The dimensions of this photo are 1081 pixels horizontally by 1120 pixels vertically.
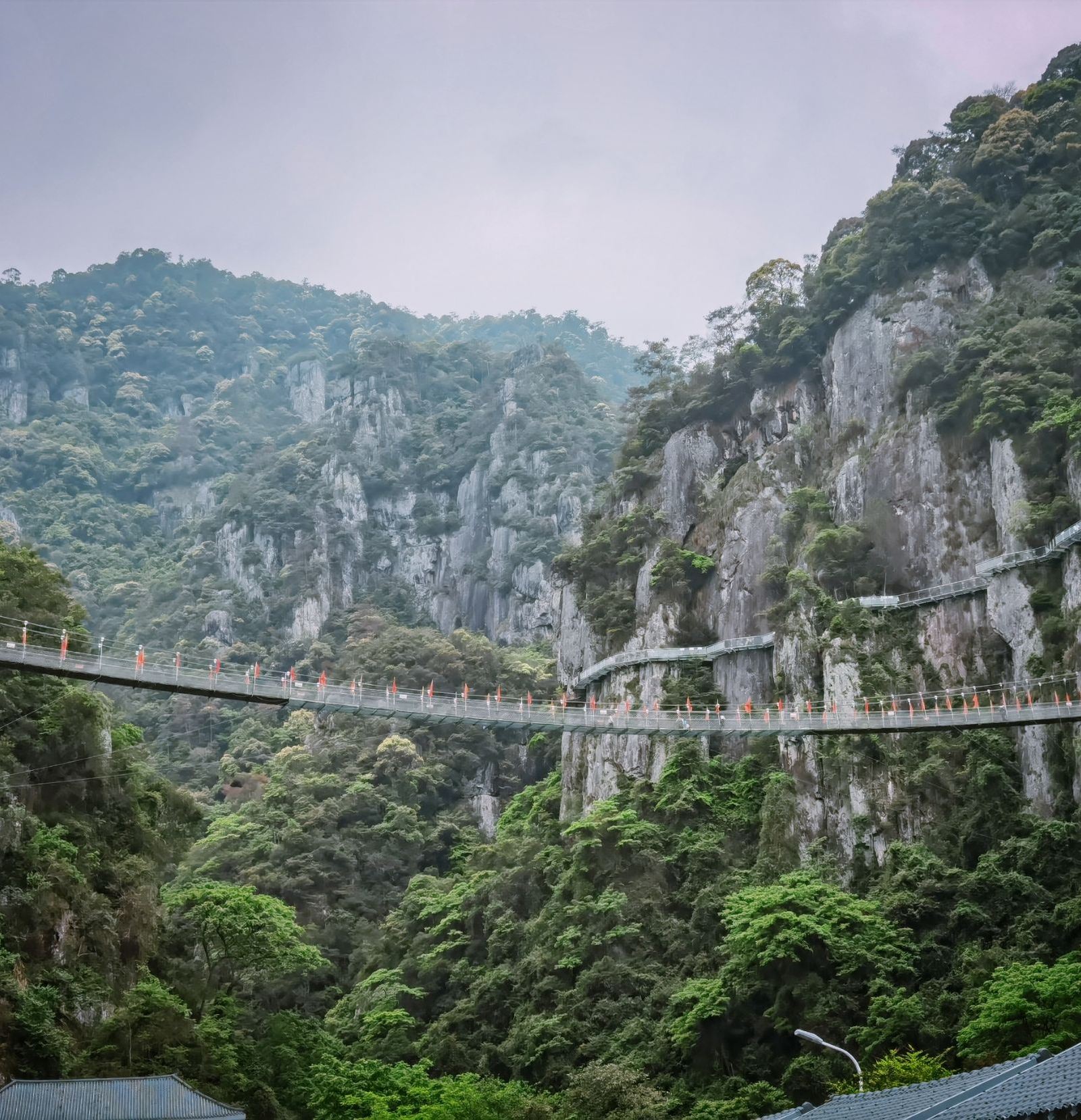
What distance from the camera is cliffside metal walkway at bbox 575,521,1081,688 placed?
3130 centimetres

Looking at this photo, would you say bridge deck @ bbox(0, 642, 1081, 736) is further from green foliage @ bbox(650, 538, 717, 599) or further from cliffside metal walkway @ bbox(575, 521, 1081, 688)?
green foliage @ bbox(650, 538, 717, 599)

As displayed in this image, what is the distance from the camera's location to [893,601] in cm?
3506

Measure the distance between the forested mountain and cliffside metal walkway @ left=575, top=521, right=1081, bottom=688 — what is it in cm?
36

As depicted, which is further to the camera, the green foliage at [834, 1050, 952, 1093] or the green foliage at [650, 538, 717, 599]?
the green foliage at [650, 538, 717, 599]

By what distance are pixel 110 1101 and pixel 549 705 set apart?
1279 cm

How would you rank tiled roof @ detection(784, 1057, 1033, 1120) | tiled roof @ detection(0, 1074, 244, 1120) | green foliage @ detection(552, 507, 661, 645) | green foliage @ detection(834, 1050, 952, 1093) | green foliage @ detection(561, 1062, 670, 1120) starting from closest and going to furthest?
1. tiled roof @ detection(784, 1057, 1033, 1120)
2. tiled roof @ detection(0, 1074, 244, 1120)
3. green foliage @ detection(834, 1050, 952, 1093)
4. green foliage @ detection(561, 1062, 670, 1120)
5. green foliage @ detection(552, 507, 661, 645)

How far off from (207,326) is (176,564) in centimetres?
4047

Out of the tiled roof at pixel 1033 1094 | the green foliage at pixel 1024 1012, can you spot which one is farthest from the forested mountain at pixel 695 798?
the tiled roof at pixel 1033 1094

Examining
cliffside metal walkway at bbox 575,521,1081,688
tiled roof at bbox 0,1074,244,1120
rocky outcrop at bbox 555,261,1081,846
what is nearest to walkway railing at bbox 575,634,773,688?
cliffside metal walkway at bbox 575,521,1081,688

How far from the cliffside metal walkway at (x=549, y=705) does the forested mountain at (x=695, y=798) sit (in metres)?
0.97

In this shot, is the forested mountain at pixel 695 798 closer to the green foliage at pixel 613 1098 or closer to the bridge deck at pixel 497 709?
the green foliage at pixel 613 1098

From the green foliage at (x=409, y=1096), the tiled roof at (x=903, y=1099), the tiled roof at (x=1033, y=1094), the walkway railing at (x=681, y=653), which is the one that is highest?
the walkway railing at (x=681, y=653)

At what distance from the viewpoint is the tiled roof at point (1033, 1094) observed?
1366 centimetres

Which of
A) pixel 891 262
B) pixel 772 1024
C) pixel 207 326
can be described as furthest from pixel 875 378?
pixel 207 326
